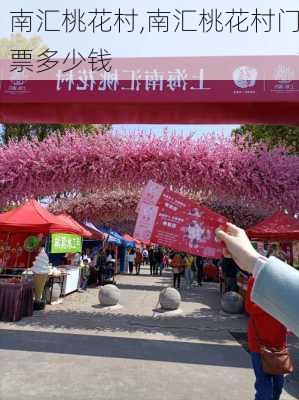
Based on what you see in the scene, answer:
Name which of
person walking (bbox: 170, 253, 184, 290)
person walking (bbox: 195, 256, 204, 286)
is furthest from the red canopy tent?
person walking (bbox: 195, 256, 204, 286)

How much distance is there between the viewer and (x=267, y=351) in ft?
14.6

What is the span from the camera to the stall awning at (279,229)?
12305mm

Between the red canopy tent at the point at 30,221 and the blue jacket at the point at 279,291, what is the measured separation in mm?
A: 11977

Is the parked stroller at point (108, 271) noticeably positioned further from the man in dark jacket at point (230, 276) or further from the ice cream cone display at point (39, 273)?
the ice cream cone display at point (39, 273)

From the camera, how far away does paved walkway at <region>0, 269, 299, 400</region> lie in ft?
19.5

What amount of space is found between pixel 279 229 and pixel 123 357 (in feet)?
22.1

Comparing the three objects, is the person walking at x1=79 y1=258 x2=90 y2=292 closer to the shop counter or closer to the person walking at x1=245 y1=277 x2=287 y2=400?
the shop counter

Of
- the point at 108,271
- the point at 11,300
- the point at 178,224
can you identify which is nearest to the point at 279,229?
the point at 11,300

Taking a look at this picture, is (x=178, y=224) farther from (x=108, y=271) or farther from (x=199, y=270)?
(x=199, y=270)

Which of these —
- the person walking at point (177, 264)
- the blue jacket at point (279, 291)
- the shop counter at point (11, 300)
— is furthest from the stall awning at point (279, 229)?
the blue jacket at point (279, 291)

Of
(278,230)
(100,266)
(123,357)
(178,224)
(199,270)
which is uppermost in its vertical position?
(278,230)

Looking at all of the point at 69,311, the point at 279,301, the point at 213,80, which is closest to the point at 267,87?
the point at 213,80

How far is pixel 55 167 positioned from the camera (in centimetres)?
1049

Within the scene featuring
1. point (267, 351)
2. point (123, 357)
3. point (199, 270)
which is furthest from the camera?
point (199, 270)
